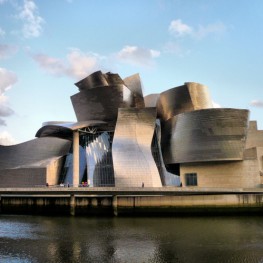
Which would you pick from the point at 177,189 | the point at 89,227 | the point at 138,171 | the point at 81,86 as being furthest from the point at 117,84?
the point at 89,227

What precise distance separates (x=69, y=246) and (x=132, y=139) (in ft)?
74.0

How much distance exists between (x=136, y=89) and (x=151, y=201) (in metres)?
17.5

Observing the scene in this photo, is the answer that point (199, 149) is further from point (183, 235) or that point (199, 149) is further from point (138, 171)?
point (183, 235)

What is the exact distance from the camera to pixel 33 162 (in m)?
40.2

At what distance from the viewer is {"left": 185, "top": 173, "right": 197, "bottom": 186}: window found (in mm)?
39312

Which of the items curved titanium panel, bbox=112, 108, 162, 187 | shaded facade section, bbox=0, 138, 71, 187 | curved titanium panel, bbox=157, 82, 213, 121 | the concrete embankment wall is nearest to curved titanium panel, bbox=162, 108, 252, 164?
curved titanium panel, bbox=157, 82, 213, 121

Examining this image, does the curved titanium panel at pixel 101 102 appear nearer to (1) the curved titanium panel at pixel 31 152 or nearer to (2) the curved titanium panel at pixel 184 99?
(1) the curved titanium panel at pixel 31 152

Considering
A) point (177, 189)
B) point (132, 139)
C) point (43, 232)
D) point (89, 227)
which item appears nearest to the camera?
point (43, 232)

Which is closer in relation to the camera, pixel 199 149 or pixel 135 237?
pixel 135 237

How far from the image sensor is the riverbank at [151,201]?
2852 cm

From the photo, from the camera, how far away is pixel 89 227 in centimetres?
2109

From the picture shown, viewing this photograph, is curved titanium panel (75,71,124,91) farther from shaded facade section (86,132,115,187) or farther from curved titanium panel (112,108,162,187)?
shaded facade section (86,132,115,187)

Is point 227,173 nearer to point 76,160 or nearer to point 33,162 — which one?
point 76,160

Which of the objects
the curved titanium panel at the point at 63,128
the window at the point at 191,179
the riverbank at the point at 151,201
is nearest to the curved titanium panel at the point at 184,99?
the window at the point at 191,179
